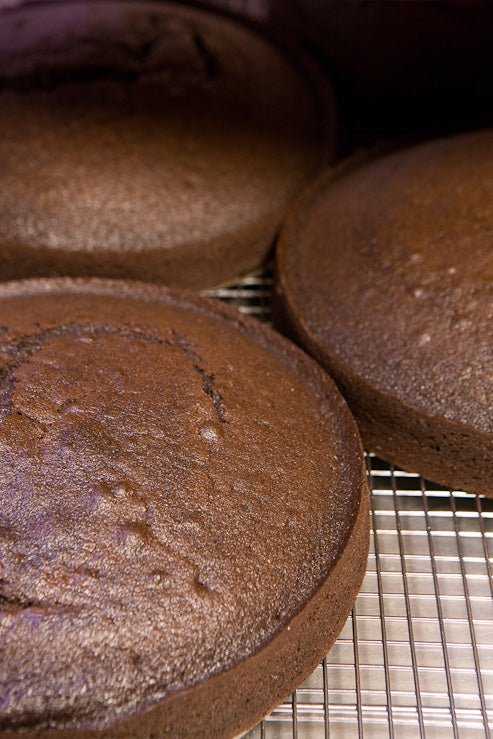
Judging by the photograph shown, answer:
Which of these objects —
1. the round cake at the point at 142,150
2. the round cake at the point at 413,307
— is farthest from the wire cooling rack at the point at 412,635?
the round cake at the point at 142,150

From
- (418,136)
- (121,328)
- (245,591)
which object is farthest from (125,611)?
(418,136)

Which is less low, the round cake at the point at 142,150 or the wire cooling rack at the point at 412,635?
the round cake at the point at 142,150

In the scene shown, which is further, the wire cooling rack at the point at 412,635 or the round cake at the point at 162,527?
the wire cooling rack at the point at 412,635

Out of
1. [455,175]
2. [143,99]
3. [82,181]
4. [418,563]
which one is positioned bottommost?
[418,563]

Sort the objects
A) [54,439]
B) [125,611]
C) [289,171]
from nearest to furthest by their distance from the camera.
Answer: [125,611] → [54,439] → [289,171]

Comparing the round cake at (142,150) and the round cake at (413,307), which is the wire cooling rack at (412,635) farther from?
the round cake at (142,150)

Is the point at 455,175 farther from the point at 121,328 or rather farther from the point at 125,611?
the point at 125,611

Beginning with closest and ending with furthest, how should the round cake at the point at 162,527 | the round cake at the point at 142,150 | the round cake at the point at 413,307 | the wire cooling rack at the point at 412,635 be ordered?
1. the round cake at the point at 162,527
2. the wire cooling rack at the point at 412,635
3. the round cake at the point at 413,307
4. the round cake at the point at 142,150
